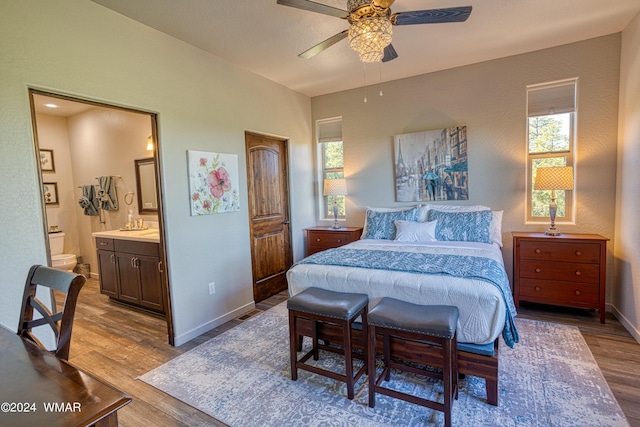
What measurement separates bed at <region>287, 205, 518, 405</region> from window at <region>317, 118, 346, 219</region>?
126 cm

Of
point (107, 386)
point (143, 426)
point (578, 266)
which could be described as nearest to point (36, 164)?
point (143, 426)

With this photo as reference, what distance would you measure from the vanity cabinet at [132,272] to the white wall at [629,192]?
453 cm

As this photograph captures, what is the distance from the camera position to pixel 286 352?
8.70ft

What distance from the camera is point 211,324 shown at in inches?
128

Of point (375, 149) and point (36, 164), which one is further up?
point (375, 149)

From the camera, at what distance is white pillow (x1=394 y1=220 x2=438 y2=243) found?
11.4 ft

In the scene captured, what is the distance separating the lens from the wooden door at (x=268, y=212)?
3895 millimetres

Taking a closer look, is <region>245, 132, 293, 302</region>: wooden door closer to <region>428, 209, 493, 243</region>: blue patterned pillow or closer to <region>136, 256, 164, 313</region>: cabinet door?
<region>136, 256, 164, 313</region>: cabinet door

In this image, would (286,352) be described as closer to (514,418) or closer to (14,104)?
(514,418)

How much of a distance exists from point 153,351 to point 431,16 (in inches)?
134

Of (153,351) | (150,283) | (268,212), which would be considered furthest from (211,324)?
(268,212)

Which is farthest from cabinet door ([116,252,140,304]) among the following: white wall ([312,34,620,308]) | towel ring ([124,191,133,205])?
white wall ([312,34,620,308])

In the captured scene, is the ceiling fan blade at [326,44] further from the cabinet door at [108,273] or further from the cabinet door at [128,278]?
the cabinet door at [108,273]

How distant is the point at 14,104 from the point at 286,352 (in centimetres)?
259
